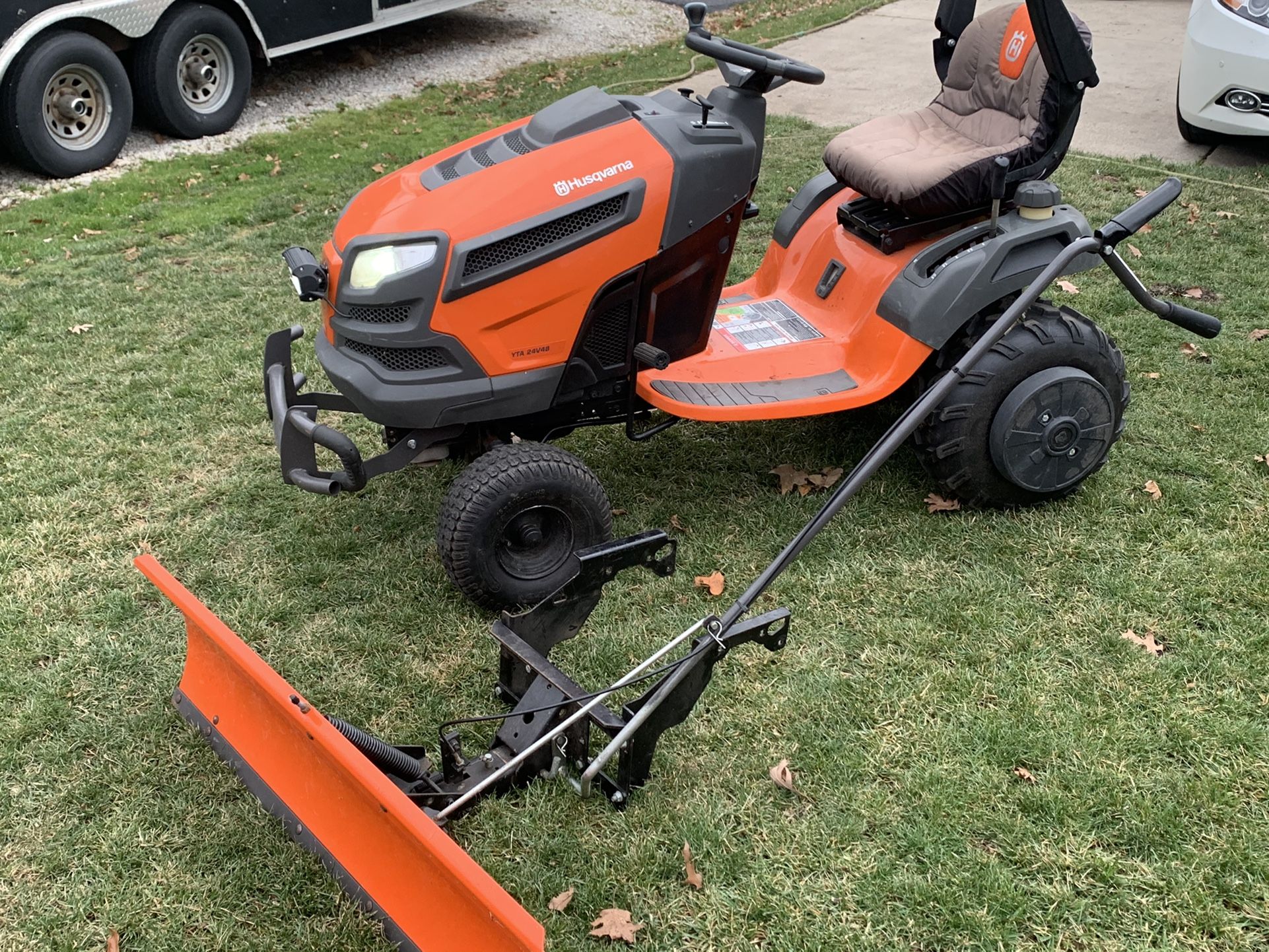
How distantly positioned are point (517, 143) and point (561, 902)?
211 cm

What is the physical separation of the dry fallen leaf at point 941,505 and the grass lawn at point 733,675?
64 millimetres

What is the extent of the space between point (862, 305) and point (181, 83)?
611 cm

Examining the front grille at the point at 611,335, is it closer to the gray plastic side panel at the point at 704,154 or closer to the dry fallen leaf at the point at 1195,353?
the gray plastic side panel at the point at 704,154

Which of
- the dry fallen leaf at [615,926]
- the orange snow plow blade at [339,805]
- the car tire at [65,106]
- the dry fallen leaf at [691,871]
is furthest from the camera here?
the car tire at [65,106]

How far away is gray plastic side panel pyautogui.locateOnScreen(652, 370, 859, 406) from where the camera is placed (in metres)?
3.40

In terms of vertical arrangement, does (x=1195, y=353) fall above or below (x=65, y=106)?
below

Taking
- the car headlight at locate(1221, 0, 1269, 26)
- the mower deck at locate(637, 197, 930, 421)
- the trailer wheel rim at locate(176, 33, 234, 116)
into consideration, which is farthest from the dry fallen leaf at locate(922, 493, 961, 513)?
the trailer wheel rim at locate(176, 33, 234, 116)

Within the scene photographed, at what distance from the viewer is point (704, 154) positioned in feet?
10.6

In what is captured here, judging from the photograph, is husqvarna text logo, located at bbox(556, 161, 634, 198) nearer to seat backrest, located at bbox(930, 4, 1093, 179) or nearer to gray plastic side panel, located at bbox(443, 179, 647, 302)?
gray plastic side panel, located at bbox(443, 179, 647, 302)

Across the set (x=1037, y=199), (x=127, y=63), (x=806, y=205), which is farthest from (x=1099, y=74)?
(x=127, y=63)

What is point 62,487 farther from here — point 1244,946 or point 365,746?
point 1244,946

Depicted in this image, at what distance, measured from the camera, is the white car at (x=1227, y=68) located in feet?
20.0

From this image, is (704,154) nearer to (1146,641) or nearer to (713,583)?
(713,583)

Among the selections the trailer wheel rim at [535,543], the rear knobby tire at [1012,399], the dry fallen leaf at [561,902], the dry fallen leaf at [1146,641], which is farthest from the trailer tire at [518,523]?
the dry fallen leaf at [1146,641]
